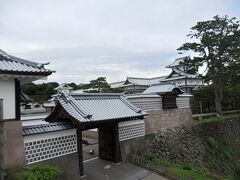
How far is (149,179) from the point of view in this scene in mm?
14047

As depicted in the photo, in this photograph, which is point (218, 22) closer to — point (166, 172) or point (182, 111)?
point (182, 111)

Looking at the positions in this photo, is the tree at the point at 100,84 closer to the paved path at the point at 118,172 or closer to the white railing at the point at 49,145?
the paved path at the point at 118,172

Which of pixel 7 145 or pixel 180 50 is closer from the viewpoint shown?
pixel 7 145

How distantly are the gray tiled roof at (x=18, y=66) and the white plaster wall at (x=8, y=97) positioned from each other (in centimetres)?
62

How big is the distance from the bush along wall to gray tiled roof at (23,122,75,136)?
796 centimetres

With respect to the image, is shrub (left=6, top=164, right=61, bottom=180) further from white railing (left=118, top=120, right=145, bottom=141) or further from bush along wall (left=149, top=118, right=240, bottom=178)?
bush along wall (left=149, top=118, right=240, bottom=178)

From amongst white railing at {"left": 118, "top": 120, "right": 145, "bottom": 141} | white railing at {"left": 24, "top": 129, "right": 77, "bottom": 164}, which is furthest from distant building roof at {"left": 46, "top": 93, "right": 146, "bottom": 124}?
white railing at {"left": 118, "top": 120, "right": 145, "bottom": 141}

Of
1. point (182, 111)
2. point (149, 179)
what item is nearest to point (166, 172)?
point (149, 179)

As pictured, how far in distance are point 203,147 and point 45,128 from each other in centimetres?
1562

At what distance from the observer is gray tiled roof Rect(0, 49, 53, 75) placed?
399 inches

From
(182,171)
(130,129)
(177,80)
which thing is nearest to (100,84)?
(177,80)

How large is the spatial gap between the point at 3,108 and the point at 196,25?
1053 inches

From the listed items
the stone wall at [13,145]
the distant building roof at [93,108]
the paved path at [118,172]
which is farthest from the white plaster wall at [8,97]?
the paved path at [118,172]

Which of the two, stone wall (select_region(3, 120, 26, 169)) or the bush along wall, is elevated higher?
stone wall (select_region(3, 120, 26, 169))
